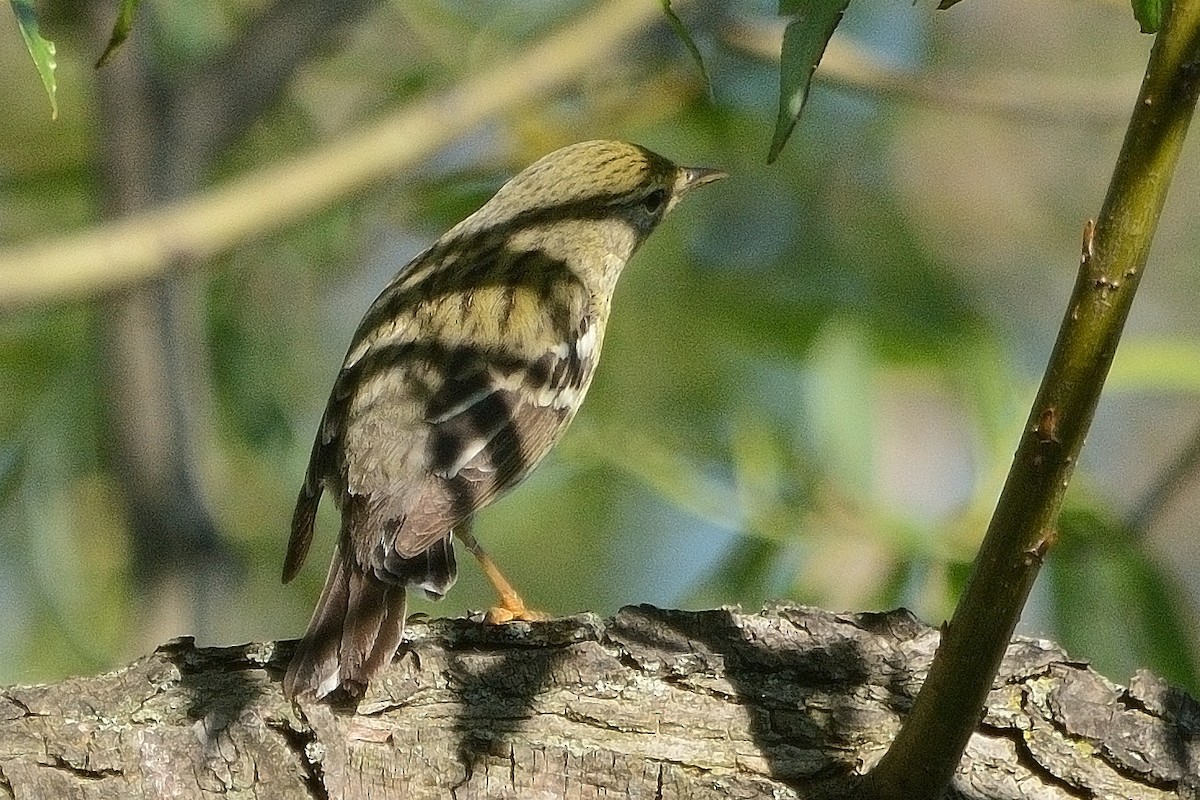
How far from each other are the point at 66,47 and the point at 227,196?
2.05 metres

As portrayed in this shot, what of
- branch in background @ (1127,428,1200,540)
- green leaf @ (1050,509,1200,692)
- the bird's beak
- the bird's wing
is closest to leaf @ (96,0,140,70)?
the bird's wing

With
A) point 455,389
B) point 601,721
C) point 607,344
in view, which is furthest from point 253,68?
point 601,721

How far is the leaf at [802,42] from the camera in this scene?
2.12m

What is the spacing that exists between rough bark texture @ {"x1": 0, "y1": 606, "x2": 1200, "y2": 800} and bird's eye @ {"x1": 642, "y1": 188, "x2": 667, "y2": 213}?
8.02 feet

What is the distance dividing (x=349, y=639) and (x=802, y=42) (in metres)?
1.59

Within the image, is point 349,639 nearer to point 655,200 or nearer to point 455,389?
point 455,389

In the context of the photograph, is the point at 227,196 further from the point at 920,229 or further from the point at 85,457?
the point at 920,229

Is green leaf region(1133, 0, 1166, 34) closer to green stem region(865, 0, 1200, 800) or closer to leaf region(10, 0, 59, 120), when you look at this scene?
green stem region(865, 0, 1200, 800)

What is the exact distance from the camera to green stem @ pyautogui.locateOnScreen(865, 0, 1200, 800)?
1.99m

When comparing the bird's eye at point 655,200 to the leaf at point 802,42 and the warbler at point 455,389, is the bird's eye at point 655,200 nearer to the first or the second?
the warbler at point 455,389

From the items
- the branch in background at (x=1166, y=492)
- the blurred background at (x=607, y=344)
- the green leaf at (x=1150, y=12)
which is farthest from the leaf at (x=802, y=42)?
the branch in background at (x=1166, y=492)

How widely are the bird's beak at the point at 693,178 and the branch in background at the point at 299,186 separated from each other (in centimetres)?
53

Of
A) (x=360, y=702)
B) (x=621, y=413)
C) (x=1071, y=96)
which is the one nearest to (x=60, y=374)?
(x=621, y=413)

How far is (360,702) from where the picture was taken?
10.4 ft
